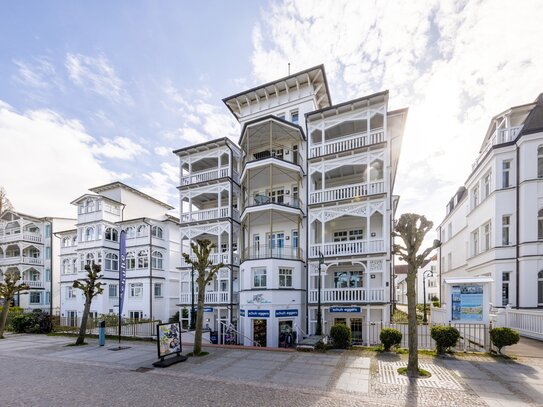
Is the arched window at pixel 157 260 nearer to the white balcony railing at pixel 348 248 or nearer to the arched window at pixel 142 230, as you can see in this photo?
the arched window at pixel 142 230

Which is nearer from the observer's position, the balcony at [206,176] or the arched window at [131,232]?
the balcony at [206,176]

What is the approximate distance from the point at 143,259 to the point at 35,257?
65.0 feet

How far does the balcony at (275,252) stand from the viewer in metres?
20.5

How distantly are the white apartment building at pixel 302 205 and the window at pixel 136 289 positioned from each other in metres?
9.41

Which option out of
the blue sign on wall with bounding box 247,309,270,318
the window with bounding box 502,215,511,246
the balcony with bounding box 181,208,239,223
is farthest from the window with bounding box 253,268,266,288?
the window with bounding box 502,215,511,246

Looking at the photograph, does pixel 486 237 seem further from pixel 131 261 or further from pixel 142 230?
pixel 131 261

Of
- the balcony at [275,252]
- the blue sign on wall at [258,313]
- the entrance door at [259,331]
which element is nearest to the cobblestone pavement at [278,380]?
the blue sign on wall at [258,313]

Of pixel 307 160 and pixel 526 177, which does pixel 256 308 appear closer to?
pixel 307 160

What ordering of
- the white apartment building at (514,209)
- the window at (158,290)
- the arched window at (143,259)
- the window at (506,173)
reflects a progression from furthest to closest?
the window at (158,290)
the arched window at (143,259)
the window at (506,173)
the white apartment building at (514,209)

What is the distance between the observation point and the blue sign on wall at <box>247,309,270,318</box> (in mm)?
18428

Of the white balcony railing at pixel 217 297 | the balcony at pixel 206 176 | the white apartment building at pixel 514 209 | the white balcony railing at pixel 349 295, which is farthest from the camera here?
the balcony at pixel 206 176

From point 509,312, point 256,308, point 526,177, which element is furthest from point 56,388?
point 526,177

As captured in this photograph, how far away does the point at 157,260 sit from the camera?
31.4 m

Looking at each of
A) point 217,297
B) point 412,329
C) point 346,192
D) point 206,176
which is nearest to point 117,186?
point 206,176
